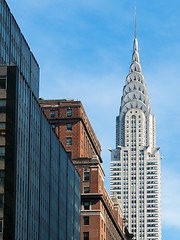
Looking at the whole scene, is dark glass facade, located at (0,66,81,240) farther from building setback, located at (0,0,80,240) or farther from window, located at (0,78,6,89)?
window, located at (0,78,6,89)

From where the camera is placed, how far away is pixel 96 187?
539 ft

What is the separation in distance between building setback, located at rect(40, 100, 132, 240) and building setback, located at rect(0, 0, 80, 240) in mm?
33312

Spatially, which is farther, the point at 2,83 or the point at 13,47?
the point at 13,47

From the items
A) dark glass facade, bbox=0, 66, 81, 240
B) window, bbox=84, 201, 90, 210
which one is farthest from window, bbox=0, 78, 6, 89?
window, bbox=84, 201, 90, 210

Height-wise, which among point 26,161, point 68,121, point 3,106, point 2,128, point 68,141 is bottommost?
point 26,161

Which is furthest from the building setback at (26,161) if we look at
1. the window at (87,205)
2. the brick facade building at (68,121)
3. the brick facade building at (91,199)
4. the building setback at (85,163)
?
the brick facade building at (68,121)

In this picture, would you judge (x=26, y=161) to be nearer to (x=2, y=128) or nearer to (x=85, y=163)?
(x=2, y=128)

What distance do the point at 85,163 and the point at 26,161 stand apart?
76.5 m

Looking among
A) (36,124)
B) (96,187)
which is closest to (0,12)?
(36,124)

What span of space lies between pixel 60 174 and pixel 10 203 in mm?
35831

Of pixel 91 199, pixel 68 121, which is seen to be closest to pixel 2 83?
pixel 91 199

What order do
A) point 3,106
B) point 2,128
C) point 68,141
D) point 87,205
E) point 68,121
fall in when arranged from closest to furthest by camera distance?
point 2,128
point 3,106
point 87,205
point 68,141
point 68,121

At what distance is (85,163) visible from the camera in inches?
6531

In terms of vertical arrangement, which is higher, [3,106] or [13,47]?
[13,47]
